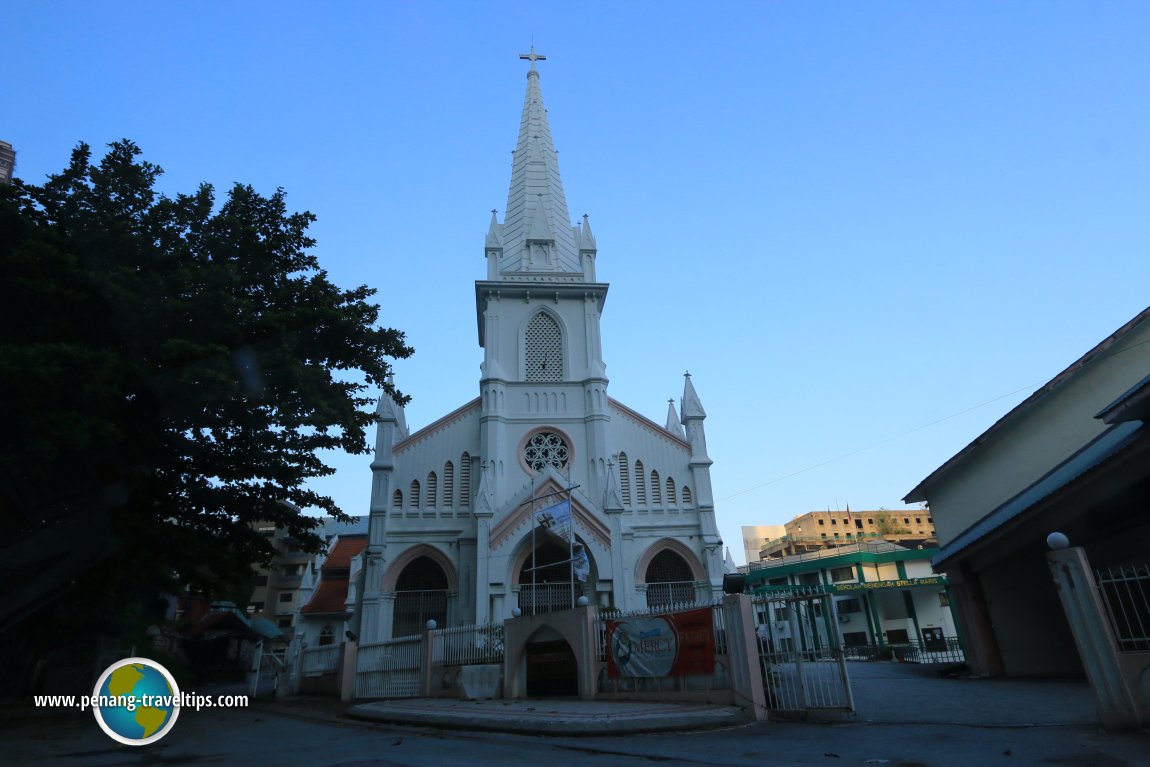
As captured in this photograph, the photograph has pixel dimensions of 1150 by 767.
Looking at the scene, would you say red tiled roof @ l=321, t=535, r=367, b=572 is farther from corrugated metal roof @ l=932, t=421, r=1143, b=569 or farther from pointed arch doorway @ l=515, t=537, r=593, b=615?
corrugated metal roof @ l=932, t=421, r=1143, b=569

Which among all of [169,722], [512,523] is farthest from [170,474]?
[512,523]

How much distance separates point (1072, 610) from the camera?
7344 mm

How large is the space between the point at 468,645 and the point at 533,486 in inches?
314

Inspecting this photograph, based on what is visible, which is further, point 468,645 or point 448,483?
point 448,483

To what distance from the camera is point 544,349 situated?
28703mm

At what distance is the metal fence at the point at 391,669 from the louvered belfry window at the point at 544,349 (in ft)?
44.3

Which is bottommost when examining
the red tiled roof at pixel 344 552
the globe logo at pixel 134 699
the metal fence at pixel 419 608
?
the globe logo at pixel 134 699

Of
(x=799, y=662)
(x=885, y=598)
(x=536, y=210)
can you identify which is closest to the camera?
(x=799, y=662)

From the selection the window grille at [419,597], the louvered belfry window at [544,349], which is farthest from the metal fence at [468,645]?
the louvered belfry window at [544,349]

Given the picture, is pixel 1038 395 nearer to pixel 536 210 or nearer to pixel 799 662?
pixel 799 662

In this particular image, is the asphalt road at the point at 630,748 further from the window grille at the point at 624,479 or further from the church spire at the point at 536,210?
the church spire at the point at 536,210

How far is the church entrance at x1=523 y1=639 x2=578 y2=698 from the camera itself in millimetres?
12438

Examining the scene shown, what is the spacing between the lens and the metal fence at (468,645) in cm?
1413

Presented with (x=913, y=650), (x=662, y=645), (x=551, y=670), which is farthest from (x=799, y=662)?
(x=913, y=650)
